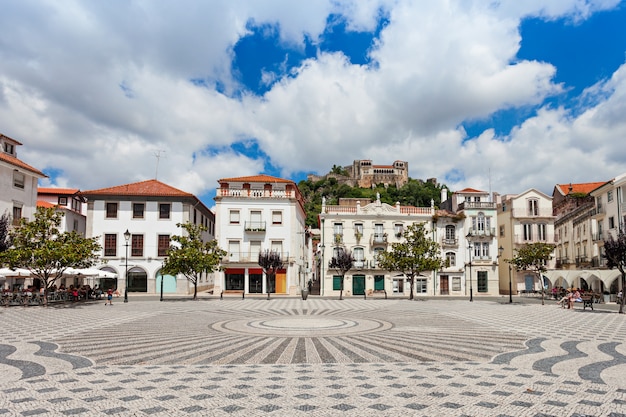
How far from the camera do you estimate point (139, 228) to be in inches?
1786

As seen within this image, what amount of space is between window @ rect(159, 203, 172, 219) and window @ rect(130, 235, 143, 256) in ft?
9.91

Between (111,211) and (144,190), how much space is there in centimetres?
380

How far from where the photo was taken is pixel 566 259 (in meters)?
51.2

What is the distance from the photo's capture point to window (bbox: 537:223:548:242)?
50812mm

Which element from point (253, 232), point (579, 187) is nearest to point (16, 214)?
point (253, 232)

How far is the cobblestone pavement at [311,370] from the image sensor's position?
7.57 metres

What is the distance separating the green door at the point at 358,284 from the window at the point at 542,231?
2078 cm

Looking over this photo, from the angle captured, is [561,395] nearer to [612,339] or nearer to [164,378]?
[164,378]

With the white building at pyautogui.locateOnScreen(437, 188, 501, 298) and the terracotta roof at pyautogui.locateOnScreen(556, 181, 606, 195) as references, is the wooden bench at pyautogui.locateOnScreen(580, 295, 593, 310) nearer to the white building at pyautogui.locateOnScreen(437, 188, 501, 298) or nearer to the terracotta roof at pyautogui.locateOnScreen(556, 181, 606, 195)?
the white building at pyautogui.locateOnScreen(437, 188, 501, 298)

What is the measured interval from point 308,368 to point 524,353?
637cm

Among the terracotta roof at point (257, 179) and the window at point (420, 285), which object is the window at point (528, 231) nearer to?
the window at point (420, 285)

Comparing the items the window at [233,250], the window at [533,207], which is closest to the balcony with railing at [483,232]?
the window at [533,207]

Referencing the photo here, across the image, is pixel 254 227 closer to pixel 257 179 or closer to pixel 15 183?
pixel 257 179

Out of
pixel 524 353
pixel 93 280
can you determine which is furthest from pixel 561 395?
pixel 93 280
